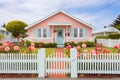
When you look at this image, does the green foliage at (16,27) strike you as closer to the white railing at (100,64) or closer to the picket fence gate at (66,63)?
the picket fence gate at (66,63)

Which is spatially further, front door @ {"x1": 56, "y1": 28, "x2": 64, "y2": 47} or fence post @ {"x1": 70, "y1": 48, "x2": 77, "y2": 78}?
front door @ {"x1": 56, "y1": 28, "x2": 64, "y2": 47}

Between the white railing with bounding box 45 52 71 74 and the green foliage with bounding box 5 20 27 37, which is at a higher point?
the green foliage with bounding box 5 20 27 37

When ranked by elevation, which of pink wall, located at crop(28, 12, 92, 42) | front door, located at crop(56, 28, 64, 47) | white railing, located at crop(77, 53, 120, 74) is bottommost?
white railing, located at crop(77, 53, 120, 74)

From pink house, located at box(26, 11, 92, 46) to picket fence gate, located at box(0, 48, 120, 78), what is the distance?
65.1 ft

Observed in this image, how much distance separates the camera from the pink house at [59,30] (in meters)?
29.1

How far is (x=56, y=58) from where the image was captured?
29.2ft

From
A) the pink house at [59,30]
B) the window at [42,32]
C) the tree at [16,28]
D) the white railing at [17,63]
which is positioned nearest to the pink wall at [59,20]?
the pink house at [59,30]

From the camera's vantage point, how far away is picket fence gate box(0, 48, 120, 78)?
8852mm

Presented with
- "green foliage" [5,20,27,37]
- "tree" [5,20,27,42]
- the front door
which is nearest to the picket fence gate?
the front door

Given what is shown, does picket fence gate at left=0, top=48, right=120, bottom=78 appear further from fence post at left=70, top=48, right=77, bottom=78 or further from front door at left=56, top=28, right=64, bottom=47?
front door at left=56, top=28, right=64, bottom=47

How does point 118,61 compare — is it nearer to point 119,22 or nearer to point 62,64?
point 62,64

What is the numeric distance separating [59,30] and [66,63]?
812 inches

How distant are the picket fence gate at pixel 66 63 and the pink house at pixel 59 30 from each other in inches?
781

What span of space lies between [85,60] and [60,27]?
67.4 ft
